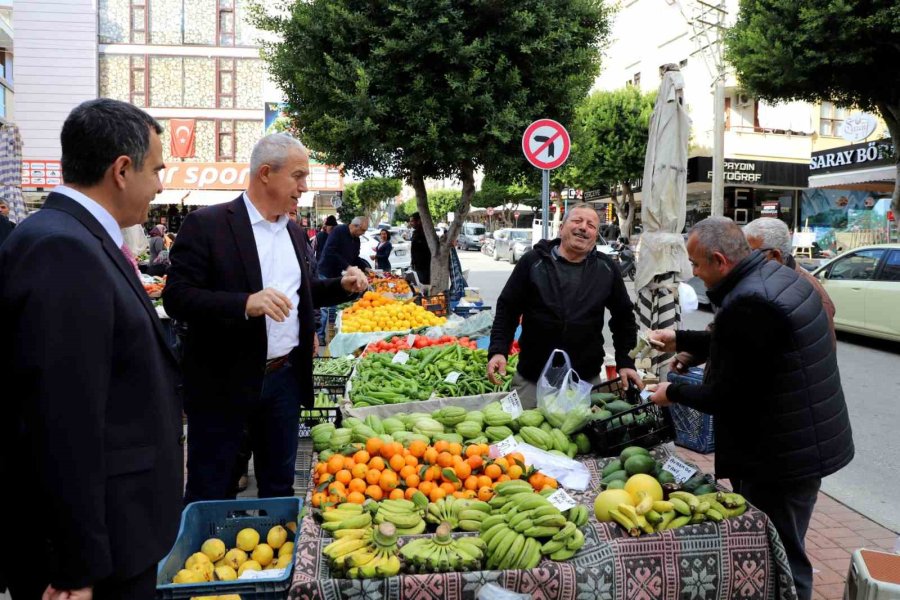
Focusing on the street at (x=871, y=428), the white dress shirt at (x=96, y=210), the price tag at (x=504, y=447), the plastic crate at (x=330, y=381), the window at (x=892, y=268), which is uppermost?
the white dress shirt at (x=96, y=210)

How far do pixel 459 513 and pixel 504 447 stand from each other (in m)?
0.75

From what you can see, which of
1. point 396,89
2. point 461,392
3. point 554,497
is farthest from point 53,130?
point 554,497

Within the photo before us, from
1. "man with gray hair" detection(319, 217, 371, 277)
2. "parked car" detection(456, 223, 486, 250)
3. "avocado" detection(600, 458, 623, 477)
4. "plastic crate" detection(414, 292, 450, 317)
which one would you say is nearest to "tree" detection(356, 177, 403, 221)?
"parked car" detection(456, 223, 486, 250)

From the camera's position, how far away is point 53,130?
3316 cm

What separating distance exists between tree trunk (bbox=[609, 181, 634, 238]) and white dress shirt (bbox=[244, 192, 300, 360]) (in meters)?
31.8

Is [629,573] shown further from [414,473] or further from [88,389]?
[88,389]

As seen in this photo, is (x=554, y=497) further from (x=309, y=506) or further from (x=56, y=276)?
(x=56, y=276)

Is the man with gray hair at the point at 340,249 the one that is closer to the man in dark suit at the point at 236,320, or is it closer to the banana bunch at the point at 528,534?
the man in dark suit at the point at 236,320

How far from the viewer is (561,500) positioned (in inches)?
117

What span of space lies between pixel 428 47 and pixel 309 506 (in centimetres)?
786

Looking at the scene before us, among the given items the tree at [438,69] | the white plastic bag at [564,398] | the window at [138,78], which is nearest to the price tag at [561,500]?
the white plastic bag at [564,398]

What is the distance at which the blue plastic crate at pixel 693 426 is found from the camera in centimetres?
612

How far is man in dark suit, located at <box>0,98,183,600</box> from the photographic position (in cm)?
155

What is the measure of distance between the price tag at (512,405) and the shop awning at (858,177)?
21.3m
